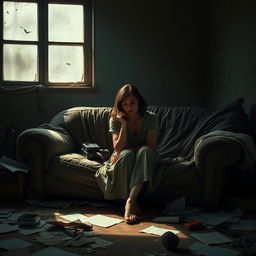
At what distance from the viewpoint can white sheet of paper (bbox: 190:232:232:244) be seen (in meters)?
2.46

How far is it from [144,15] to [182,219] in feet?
8.19

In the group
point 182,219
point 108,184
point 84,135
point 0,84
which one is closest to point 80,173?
point 108,184

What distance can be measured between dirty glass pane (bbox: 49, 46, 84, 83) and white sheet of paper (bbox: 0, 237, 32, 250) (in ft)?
7.73

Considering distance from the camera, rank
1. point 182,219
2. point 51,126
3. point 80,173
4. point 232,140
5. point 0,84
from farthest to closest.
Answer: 1. point 0,84
2. point 51,126
3. point 80,173
4. point 232,140
5. point 182,219

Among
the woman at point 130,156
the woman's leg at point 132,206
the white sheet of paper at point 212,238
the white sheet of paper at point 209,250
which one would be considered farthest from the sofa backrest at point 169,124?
the white sheet of paper at point 209,250

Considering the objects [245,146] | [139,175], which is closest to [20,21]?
[139,175]

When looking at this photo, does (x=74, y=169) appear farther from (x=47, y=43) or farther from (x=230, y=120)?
(x=47, y=43)

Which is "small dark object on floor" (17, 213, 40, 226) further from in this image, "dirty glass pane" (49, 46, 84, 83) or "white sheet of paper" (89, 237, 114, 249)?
"dirty glass pane" (49, 46, 84, 83)

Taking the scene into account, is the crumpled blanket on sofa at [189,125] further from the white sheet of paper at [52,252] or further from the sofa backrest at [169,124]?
the white sheet of paper at [52,252]

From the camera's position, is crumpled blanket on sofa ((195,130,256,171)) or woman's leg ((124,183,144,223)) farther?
crumpled blanket on sofa ((195,130,256,171))

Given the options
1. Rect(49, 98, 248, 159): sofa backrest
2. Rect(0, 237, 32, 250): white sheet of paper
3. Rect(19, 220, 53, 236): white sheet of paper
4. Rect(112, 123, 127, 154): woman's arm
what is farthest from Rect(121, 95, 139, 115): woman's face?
Rect(0, 237, 32, 250): white sheet of paper

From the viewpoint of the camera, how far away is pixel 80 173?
11.1 feet

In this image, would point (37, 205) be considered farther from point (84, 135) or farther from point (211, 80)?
point (211, 80)

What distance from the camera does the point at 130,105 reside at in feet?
10.8
